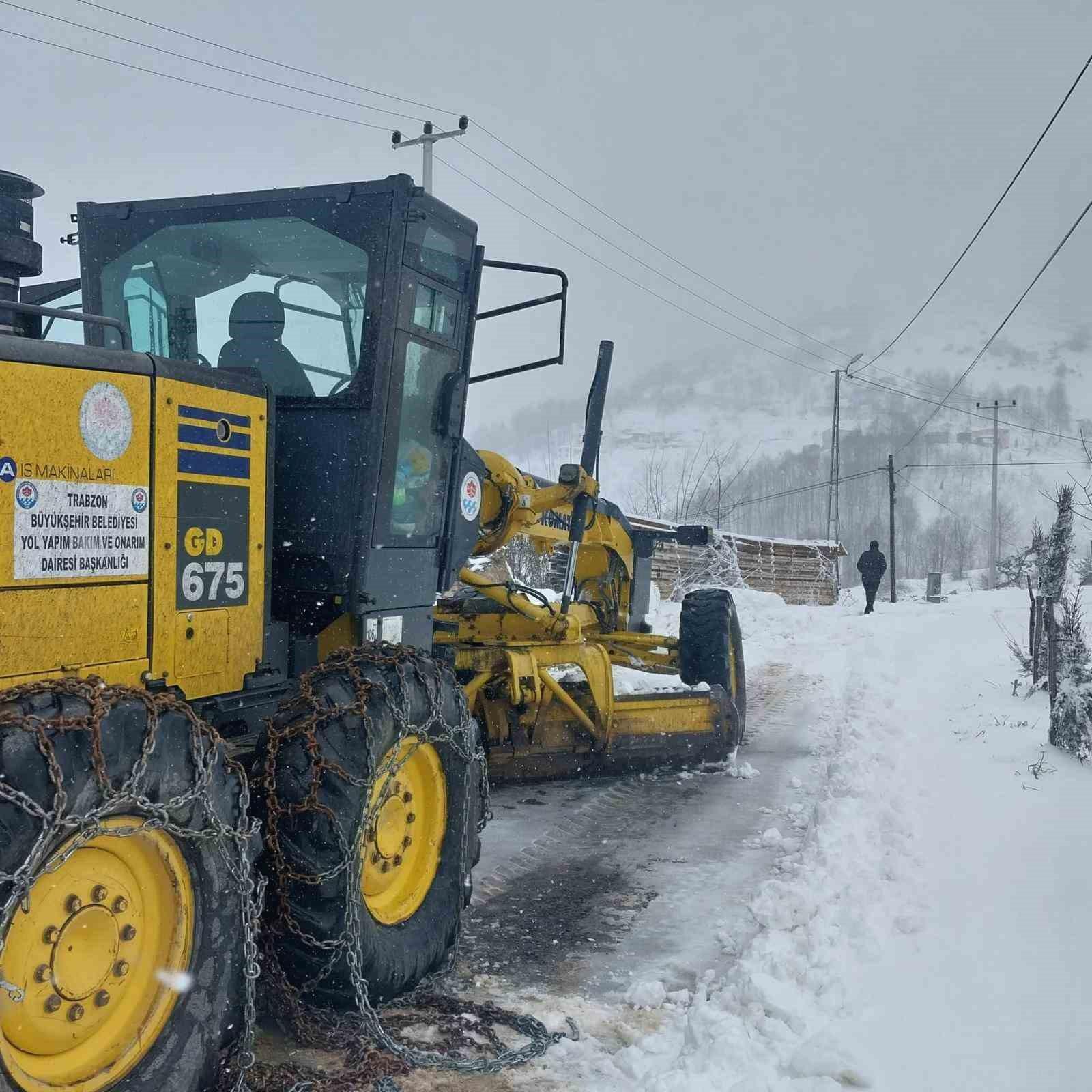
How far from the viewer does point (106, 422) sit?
10.1 ft

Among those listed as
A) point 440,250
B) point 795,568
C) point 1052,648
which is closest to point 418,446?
point 440,250

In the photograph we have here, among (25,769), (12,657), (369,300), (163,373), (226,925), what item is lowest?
(226,925)

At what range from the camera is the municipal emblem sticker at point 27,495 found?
9.13ft

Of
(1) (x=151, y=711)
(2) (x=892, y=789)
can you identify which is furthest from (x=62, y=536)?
(2) (x=892, y=789)

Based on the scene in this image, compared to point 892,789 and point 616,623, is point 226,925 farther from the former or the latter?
point 616,623

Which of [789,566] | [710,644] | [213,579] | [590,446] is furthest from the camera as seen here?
[789,566]

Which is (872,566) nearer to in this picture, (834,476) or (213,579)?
(834,476)

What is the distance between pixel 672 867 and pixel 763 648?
412 inches

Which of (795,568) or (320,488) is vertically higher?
(320,488)

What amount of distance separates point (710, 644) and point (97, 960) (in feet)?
20.7

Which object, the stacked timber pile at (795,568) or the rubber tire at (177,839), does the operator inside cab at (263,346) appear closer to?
the rubber tire at (177,839)

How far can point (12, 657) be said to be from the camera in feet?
9.22

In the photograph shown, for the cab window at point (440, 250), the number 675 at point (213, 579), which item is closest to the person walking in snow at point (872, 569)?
the cab window at point (440, 250)

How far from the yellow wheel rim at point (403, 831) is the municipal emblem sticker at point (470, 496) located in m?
1.50
